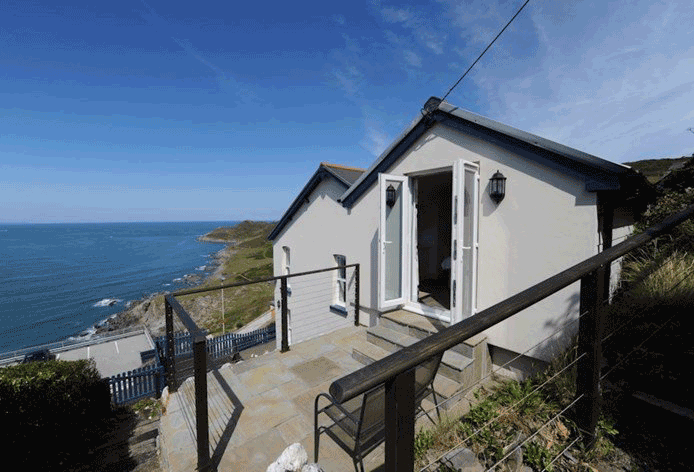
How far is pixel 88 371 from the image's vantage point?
6.00m

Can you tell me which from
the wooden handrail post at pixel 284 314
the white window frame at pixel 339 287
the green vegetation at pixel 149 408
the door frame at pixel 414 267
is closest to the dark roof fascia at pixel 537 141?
the door frame at pixel 414 267

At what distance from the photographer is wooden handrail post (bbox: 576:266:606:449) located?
1.59 meters

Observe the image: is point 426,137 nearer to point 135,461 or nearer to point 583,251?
point 583,251

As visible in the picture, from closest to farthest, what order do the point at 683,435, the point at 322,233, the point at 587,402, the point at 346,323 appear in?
the point at 587,402
the point at 683,435
the point at 346,323
the point at 322,233

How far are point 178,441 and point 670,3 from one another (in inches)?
285

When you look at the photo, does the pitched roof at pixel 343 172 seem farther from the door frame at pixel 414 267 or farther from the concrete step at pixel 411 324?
the concrete step at pixel 411 324

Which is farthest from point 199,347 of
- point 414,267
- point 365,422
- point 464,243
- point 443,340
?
point 414,267

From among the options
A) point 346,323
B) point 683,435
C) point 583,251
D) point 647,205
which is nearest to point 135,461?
point 346,323

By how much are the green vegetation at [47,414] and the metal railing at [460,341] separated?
5948 mm

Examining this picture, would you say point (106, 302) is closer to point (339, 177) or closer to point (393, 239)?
point (339, 177)

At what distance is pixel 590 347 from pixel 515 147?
11.1ft

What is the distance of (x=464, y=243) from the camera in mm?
4672

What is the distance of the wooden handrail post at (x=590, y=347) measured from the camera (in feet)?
5.23

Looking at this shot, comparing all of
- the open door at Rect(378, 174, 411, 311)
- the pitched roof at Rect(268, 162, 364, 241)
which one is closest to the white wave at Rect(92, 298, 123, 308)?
the pitched roof at Rect(268, 162, 364, 241)
